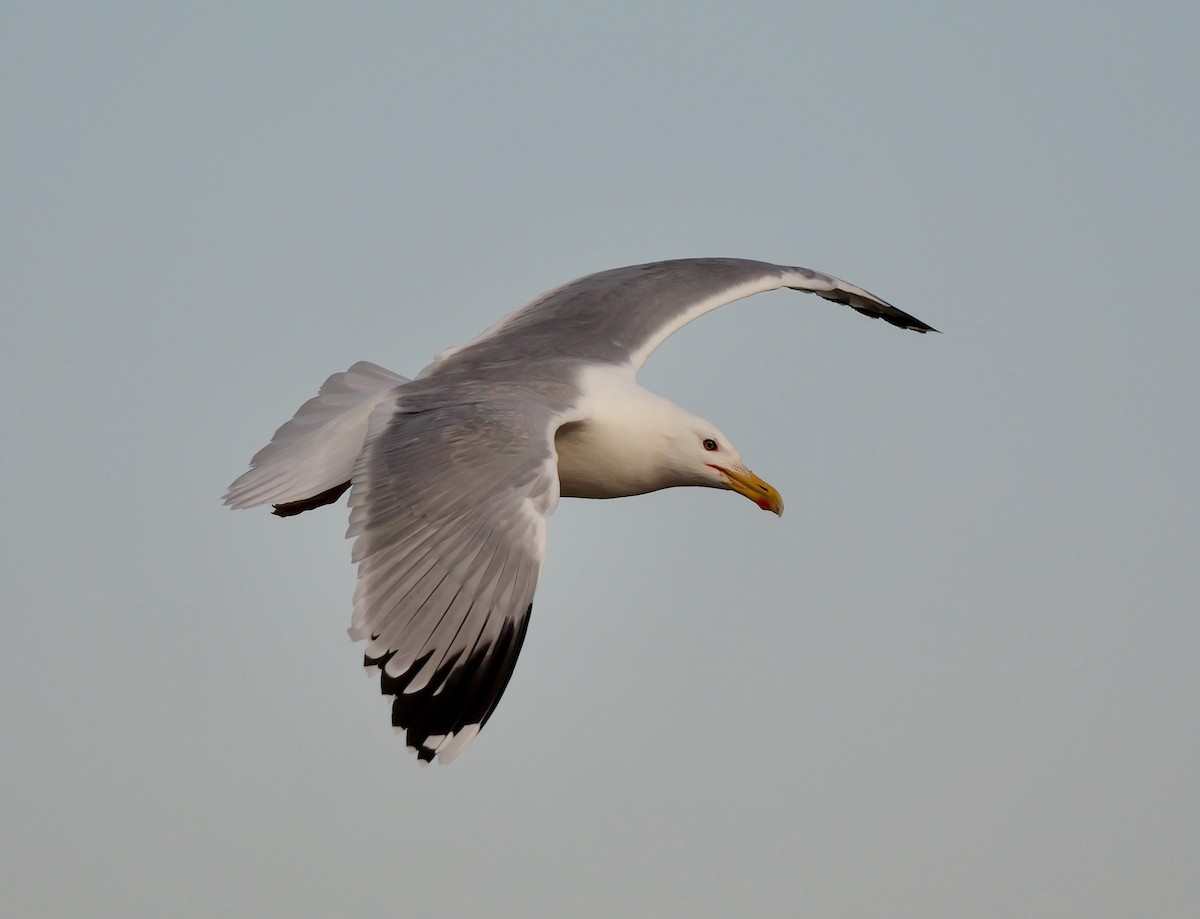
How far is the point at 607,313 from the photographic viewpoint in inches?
347

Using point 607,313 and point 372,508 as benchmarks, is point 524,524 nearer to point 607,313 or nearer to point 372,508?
point 372,508

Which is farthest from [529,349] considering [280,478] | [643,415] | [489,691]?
[489,691]

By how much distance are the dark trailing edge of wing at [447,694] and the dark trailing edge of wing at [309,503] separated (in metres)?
2.47

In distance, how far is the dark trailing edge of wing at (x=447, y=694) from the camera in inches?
222

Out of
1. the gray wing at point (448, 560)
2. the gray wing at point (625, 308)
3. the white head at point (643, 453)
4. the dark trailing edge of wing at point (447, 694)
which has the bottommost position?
the dark trailing edge of wing at point (447, 694)

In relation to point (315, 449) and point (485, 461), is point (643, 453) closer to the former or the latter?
point (485, 461)

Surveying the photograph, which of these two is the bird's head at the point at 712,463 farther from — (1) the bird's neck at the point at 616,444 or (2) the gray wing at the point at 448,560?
(2) the gray wing at the point at 448,560

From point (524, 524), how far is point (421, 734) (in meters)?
0.94

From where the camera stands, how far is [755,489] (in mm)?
7973

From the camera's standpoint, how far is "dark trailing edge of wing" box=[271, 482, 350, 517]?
8203 millimetres

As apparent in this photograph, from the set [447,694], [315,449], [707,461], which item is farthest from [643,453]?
[447,694]

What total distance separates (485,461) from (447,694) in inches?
41.7

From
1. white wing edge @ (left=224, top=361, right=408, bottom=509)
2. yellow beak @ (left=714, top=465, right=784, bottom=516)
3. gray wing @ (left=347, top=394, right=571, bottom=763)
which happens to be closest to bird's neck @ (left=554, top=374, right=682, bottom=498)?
yellow beak @ (left=714, top=465, right=784, bottom=516)

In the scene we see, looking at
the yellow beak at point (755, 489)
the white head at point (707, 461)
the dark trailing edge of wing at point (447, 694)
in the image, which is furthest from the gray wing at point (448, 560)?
the yellow beak at point (755, 489)
